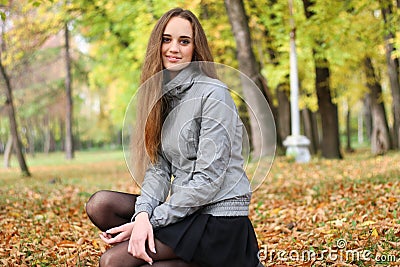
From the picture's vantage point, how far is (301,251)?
3930 mm

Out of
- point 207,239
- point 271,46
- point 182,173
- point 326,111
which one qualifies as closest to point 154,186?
point 182,173

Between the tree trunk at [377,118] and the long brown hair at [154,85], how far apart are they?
1366 centimetres

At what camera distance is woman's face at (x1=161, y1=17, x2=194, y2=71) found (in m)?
2.77

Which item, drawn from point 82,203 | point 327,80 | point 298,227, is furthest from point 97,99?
point 298,227

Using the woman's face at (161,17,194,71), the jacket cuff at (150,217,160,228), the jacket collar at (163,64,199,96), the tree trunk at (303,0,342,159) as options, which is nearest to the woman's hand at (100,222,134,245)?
the jacket cuff at (150,217,160,228)

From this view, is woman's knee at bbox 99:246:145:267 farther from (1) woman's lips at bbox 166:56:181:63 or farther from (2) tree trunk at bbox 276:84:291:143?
(2) tree trunk at bbox 276:84:291:143

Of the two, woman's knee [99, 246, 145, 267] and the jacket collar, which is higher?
the jacket collar

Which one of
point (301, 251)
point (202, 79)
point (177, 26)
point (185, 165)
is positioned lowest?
point (301, 251)

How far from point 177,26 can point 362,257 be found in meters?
2.16

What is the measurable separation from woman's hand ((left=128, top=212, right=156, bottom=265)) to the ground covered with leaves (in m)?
1.50

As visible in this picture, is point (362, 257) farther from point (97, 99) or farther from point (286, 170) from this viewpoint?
point (97, 99)

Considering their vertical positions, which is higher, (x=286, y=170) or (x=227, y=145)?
(x=227, y=145)

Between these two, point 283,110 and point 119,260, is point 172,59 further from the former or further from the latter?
point 283,110

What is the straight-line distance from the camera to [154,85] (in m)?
2.83
